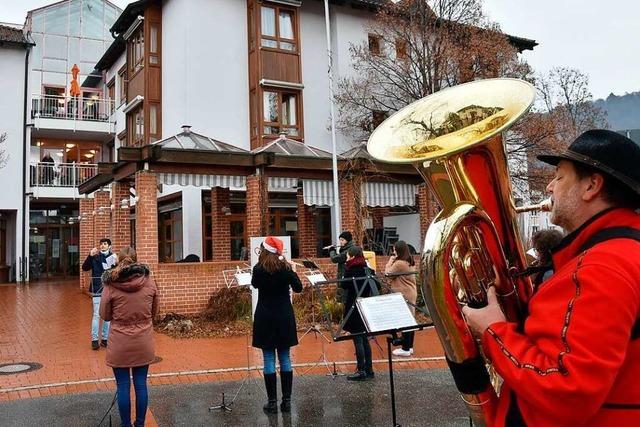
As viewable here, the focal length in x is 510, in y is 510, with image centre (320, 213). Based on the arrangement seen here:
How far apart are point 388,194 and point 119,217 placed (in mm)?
7261

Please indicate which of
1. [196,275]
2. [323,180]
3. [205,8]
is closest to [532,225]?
[323,180]

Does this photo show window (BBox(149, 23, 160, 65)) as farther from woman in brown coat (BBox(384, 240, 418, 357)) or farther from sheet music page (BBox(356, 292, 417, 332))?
sheet music page (BBox(356, 292, 417, 332))

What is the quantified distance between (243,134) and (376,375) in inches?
479

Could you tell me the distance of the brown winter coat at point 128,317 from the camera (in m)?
4.62

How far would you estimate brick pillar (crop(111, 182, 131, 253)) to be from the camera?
43.3ft

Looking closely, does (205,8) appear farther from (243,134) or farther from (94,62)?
(94,62)

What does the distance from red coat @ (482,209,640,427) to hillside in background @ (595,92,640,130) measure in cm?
10975

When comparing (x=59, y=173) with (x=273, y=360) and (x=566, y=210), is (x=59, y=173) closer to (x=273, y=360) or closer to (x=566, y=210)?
(x=273, y=360)

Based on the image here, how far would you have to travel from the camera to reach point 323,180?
1391 cm

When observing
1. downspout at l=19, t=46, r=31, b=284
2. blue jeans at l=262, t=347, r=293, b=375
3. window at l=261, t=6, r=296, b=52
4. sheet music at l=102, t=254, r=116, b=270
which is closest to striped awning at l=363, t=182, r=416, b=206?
window at l=261, t=6, r=296, b=52

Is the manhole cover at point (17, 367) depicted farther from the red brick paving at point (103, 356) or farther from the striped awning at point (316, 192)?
the striped awning at point (316, 192)

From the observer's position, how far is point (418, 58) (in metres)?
15.8

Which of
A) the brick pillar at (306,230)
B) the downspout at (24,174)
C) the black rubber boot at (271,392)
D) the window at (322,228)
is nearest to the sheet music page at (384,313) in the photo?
the black rubber boot at (271,392)

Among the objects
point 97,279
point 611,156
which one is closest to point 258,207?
point 97,279
